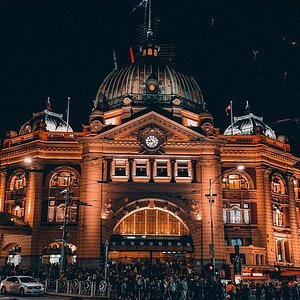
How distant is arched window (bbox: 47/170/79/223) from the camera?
207ft

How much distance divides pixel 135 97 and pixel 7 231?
2840 centimetres

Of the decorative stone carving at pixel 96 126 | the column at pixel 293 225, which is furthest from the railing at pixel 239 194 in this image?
the decorative stone carving at pixel 96 126

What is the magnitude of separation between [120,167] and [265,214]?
805 inches

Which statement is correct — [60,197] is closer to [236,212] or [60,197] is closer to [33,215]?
[33,215]

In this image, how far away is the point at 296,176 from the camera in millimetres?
72000

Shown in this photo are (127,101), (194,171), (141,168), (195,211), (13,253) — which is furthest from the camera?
(127,101)

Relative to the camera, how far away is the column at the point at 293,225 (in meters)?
64.7

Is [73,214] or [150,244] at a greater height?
[73,214]

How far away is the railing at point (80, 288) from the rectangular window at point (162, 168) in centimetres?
2470

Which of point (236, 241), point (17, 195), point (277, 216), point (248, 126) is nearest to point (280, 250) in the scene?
point (277, 216)

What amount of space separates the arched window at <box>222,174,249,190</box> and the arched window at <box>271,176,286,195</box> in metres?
4.48

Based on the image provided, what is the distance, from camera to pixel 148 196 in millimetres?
59625

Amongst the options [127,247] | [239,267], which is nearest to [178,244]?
[127,247]

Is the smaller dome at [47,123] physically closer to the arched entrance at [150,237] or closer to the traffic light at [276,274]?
the arched entrance at [150,237]
